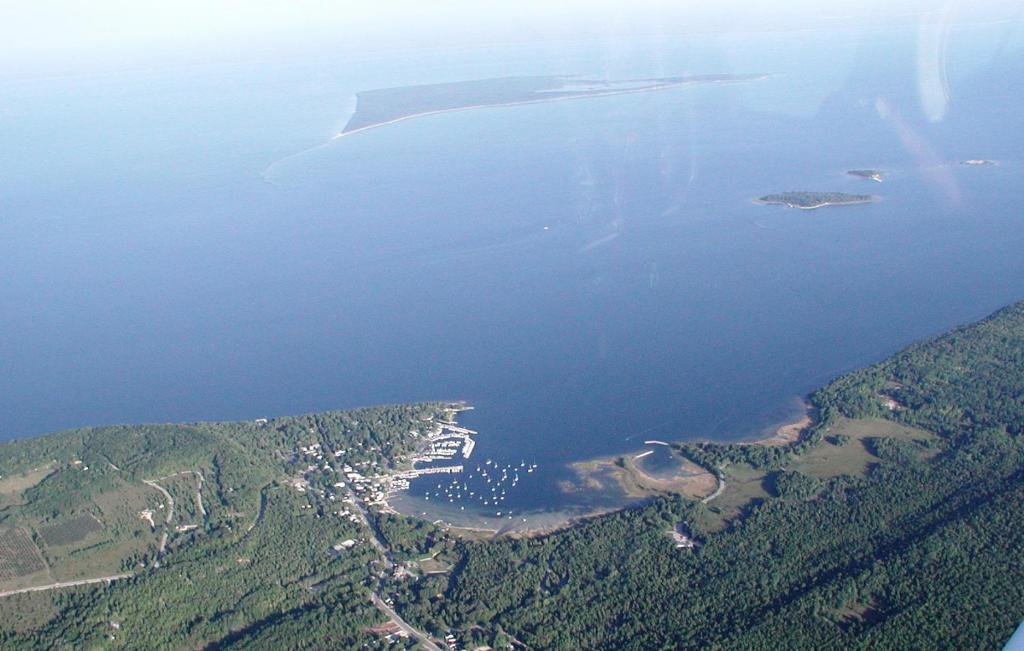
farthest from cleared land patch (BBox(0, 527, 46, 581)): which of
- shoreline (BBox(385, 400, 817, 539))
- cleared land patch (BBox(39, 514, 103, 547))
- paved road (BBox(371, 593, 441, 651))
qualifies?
shoreline (BBox(385, 400, 817, 539))

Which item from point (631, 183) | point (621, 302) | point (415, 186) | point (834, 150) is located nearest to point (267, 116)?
point (415, 186)

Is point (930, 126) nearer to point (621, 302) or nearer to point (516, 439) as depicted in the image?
point (621, 302)

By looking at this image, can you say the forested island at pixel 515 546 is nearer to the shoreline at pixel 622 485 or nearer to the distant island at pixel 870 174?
the shoreline at pixel 622 485

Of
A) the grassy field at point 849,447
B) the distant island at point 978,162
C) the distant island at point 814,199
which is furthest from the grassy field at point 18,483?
the distant island at point 978,162

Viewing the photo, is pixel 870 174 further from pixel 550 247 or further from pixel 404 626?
pixel 404 626

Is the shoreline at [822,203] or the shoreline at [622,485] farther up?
the shoreline at [622,485]

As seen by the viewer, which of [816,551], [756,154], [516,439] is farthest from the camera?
[756,154]
